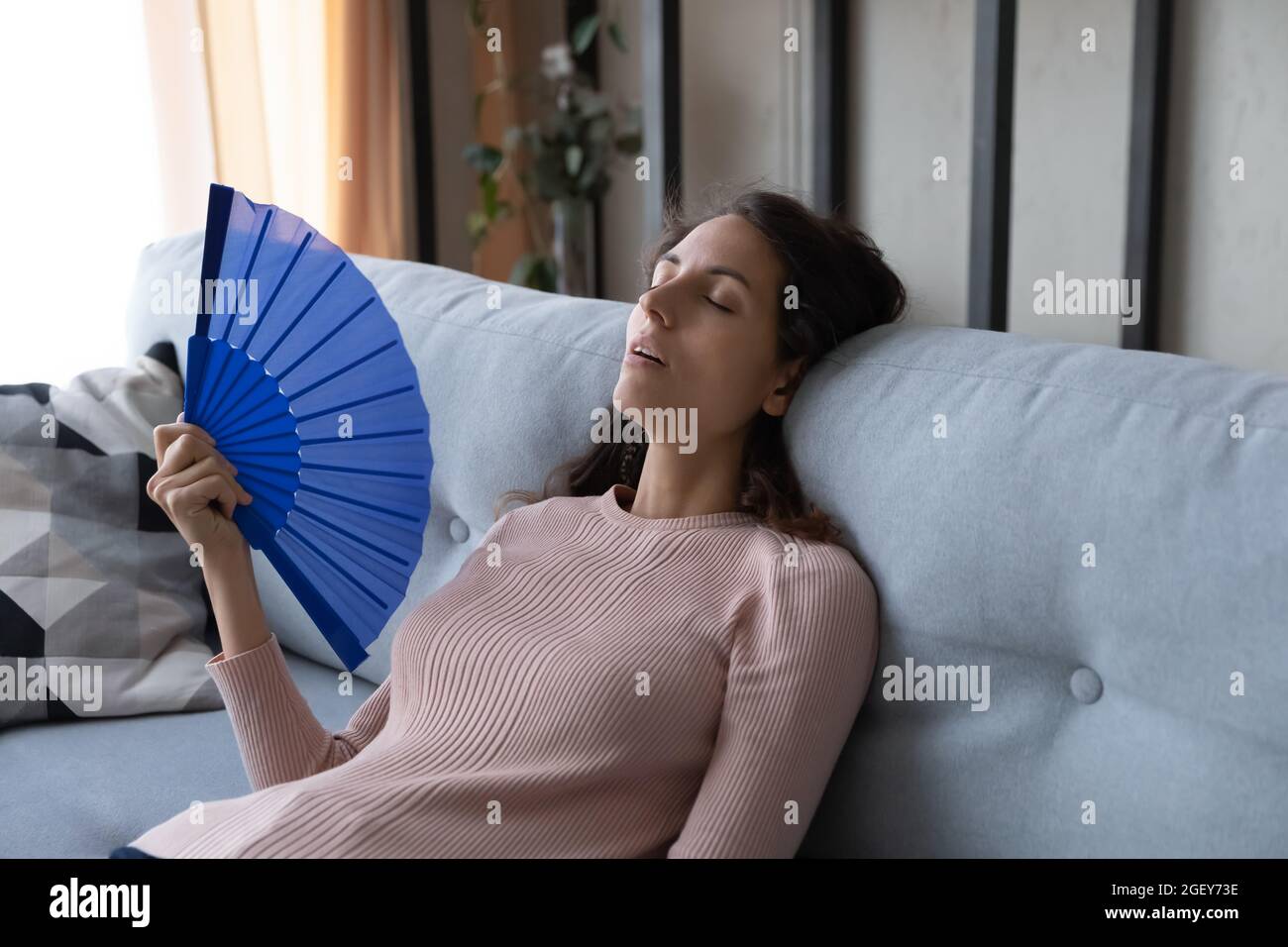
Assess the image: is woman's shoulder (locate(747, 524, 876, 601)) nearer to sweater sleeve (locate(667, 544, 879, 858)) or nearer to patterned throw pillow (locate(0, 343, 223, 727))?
sweater sleeve (locate(667, 544, 879, 858))

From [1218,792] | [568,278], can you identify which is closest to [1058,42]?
[568,278]

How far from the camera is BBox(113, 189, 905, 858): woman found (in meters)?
1.03

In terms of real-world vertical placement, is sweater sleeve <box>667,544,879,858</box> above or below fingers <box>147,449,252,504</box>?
below

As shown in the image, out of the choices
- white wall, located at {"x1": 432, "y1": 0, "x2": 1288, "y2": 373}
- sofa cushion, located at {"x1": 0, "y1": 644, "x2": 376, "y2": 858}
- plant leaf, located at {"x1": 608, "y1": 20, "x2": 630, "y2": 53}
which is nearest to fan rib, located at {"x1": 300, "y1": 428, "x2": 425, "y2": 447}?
sofa cushion, located at {"x1": 0, "y1": 644, "x2": 376, "y2": 858}

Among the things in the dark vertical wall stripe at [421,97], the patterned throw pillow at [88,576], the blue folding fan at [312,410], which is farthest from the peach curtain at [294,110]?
the blue folding fan at [312,410]

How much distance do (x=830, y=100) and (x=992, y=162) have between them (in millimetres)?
782

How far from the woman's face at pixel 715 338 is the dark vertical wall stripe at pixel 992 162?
1029 mm

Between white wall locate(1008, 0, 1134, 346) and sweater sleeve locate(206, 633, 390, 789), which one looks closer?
sweater sleeve locate(206, 633, 390, 789)

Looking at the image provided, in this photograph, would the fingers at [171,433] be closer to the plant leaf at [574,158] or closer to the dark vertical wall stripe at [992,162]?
the dark vertical wall stripe at [992,162]

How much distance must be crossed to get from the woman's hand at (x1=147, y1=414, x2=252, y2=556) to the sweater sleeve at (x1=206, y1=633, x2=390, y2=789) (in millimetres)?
113

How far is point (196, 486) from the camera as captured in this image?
1138 millimetres

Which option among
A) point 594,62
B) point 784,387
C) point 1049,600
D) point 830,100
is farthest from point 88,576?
point 594,62

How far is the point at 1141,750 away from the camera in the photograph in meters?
0.96
